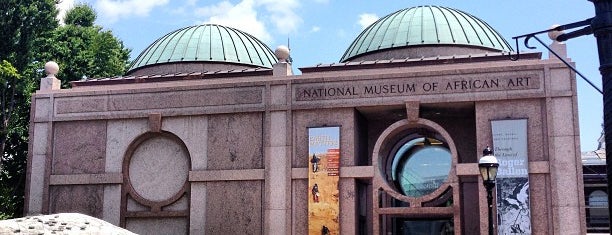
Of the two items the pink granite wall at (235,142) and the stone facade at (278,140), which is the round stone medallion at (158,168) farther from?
the pink granite wall at (235,142)

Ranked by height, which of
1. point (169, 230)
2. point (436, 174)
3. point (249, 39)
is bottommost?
point (169, 230)

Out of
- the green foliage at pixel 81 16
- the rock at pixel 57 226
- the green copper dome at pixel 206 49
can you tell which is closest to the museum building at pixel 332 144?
the green copper dome at pixel 206 49

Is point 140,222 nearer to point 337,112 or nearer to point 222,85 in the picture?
point 222,85

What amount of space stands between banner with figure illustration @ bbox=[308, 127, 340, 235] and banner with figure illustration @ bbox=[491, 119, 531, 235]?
219 inches

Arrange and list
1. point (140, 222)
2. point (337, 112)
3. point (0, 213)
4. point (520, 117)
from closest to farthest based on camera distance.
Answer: point (520, 117), point (337, 112), point (140, 222), point (0, 213)

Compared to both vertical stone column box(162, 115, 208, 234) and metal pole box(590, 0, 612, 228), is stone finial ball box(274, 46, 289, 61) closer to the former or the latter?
vertical stone column box(162, 115, 208, 234)

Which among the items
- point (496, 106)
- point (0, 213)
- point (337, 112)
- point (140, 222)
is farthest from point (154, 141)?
point (496, 106)

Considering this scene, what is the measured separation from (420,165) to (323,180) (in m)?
4.32

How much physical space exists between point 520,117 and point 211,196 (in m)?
11.6

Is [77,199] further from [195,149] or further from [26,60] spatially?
[26,60]

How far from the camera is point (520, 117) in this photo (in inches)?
949

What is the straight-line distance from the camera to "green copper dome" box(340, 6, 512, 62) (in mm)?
29125

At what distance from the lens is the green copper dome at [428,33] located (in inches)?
1147

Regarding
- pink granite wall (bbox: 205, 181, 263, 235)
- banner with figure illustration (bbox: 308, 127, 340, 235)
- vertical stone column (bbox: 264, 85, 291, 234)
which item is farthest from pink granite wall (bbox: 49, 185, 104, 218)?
banner with figure illustration (bbox: 308, 127, 340, 235)
